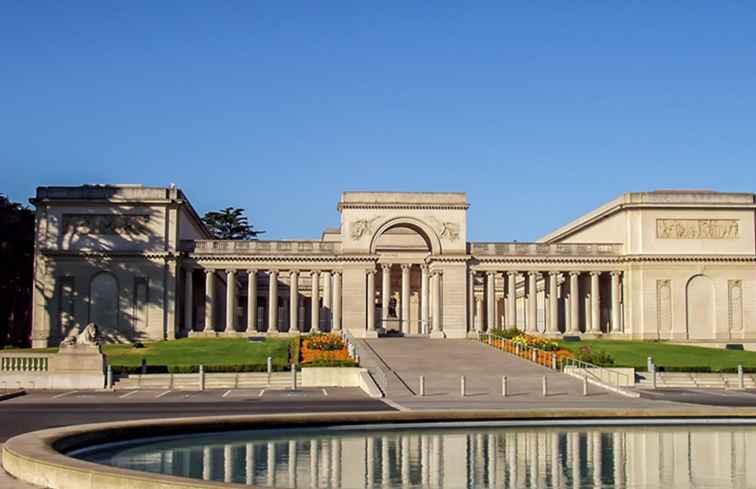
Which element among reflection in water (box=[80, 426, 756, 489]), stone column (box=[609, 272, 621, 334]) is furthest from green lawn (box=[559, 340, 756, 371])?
reflection in water (box=[80, 426, 756, 489])

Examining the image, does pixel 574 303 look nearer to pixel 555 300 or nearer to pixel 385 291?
pixel 555 300

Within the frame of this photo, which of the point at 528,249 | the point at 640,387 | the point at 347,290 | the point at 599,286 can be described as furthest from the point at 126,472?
the point at 599,286

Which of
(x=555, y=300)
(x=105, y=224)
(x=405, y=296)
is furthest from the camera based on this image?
(x=405, y=296)

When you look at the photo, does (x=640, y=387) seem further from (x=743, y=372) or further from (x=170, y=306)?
(x=170, y=306)

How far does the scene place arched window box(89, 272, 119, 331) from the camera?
282 feet

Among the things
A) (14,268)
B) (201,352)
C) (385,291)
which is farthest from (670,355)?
(14,268)

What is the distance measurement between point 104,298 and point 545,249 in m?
38.1

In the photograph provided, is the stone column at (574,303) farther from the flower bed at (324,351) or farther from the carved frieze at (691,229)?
the flower bed at (324,351)

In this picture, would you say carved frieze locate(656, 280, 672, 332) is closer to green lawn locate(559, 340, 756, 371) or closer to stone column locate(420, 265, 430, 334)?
green lawn locate(559, 340, 756, 371)

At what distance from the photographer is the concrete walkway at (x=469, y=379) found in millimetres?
39406

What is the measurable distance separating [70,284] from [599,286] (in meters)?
47.4

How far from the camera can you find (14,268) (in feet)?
290

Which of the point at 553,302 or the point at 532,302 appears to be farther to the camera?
the point at 532,302

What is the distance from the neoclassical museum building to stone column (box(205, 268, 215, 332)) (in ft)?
0.64
